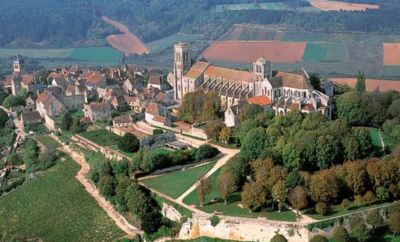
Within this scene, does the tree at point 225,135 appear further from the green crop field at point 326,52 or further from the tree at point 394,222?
the green crop field at point 326,52

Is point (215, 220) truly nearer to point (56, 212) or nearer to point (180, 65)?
point (56, 212)

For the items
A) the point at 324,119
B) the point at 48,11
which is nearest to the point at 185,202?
the point at 324,119

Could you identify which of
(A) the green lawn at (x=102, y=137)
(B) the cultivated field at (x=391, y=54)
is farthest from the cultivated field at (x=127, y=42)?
(A) the green lawn at (x=102, y=137)

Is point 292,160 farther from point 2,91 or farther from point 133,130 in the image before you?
point 2,91

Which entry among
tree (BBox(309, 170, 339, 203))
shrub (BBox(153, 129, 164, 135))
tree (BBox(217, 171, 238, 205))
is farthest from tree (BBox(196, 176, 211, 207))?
shrub (BBox(153, 129, 164, 135))

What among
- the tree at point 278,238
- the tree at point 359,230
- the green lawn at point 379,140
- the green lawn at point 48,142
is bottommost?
the green lawn at point 48,142

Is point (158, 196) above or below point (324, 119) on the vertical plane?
below
